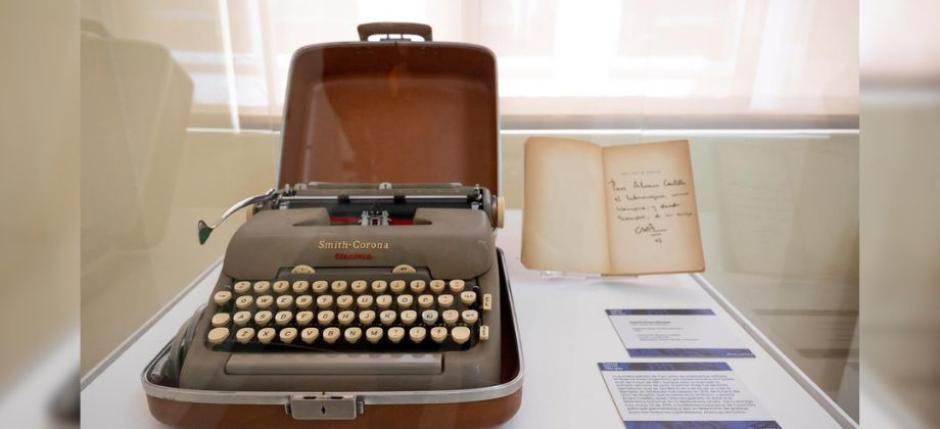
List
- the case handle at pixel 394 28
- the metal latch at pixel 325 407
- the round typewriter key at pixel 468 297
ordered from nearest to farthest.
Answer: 1. the metal latch at pixel 325 407
2. the round typewriter key at pixel 468 297
3. the case handle at pixel 394 28

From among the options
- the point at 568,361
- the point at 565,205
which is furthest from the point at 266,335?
the point at 565,205

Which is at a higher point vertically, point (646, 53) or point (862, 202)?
point (646, 53)

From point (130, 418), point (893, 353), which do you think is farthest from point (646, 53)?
point (130, 418)

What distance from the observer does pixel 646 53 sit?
1394mm

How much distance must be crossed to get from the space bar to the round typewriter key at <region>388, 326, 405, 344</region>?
0.02 meters

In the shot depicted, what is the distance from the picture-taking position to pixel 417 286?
769 mm

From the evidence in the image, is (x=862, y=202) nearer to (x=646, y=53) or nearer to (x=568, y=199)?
(x=568, y=199)

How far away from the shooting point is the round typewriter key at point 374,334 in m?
0.68

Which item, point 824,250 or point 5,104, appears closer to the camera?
point 5,104

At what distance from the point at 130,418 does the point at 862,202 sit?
32.2 inches

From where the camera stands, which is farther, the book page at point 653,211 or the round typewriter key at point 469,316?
the book page at point 653,211

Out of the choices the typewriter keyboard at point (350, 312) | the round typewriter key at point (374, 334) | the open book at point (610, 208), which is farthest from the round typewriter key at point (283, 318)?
the open book at point (610, 208)

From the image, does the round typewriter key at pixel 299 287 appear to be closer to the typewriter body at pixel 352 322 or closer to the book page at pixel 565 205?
the typewriter body at pixel 352 322

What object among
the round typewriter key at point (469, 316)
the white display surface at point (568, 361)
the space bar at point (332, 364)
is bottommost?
the white display surface at point (568, 361)
